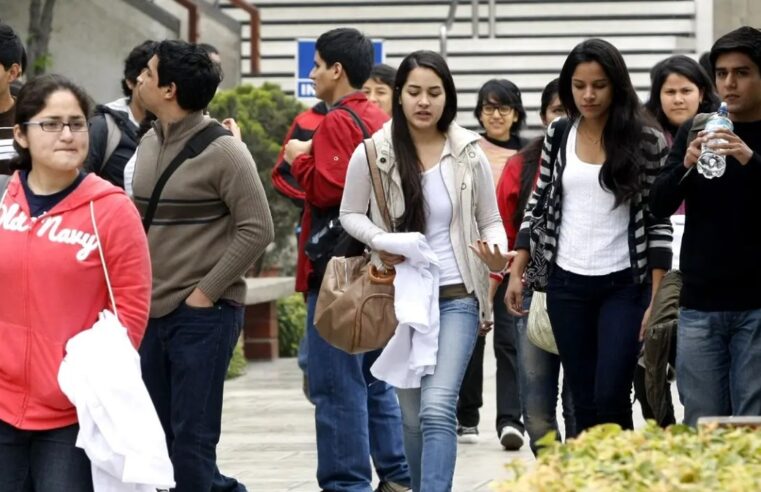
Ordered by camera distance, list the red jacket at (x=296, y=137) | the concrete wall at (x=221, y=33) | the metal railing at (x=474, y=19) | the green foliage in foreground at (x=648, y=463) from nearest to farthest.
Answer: the green foliage in foreground at (x=648, y=463) → the red jacket at (x=296, y=137) → the concrete wall at (x=221, y=33) → the metal railing at (x=474, y=19)

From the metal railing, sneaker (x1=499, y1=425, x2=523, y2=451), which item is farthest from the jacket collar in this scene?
the metal railing

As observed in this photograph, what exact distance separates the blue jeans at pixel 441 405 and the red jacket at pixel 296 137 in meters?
1.73

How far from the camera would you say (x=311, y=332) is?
319 inches

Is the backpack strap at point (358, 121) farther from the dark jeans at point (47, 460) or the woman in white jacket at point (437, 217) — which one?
the dark jeans at point (47, 460)

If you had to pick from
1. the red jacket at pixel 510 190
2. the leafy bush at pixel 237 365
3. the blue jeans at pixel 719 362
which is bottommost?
the leafy bush at pixel 237 365

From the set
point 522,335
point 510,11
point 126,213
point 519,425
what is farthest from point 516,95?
point 510,11

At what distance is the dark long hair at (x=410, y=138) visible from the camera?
277 inches

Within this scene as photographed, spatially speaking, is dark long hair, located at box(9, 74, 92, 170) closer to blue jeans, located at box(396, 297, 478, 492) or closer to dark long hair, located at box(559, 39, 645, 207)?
blue jeans, located at box(396, 297, 478, 492)

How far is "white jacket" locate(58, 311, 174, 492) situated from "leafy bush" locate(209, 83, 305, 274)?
35.7ft

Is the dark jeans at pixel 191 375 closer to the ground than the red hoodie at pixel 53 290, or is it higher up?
closer to the ground

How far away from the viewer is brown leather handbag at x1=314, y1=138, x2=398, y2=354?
7125 mm

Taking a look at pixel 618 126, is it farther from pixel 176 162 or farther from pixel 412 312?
pixel 176 162

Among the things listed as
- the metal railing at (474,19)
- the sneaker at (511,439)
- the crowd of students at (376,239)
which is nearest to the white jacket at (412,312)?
the crowd of students at (376,239)

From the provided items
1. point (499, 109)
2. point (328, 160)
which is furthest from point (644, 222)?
point (499, 109)
